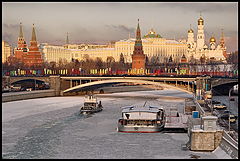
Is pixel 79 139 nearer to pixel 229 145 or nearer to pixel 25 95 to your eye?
pixel 229 145

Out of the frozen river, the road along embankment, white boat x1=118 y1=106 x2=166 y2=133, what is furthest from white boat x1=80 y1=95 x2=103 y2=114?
→ the road along embankment

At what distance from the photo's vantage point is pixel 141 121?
36.3 meters

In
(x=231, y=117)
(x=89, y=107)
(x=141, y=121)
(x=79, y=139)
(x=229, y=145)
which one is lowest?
(x=79, y=139)

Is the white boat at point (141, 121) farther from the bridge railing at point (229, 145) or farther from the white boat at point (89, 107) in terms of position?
the white boat at point (89, 107)

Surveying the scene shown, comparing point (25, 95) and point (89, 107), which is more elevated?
point (89, 107)

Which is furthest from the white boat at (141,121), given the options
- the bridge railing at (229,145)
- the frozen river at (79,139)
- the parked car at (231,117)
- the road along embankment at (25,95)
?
the road along embankment at (25,95)

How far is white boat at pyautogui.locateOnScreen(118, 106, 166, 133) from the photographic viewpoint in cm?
3531

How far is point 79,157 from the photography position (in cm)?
2594

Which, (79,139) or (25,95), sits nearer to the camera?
(79,139)

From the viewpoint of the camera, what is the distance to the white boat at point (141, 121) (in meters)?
35.3

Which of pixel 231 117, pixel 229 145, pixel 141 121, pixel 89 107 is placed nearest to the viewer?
pixel 229 145

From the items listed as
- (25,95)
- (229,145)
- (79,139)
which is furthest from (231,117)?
(25,95)

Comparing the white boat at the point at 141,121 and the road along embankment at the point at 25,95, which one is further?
the road along embankment at the point at 25,95

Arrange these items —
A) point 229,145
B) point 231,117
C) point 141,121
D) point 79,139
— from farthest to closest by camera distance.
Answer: point 231,117
point 141,121
point 79,139
point 229,145
